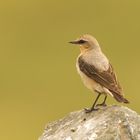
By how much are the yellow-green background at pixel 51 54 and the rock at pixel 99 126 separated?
1051 centimetres

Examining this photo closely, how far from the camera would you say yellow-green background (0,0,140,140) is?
84.5ft

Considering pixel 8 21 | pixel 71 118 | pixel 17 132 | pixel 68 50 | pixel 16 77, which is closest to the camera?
pixel 71 118

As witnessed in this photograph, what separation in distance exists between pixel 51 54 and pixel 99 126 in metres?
Answer: 21.3

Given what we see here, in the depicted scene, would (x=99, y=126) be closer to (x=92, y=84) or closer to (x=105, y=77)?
(x=105, y=77)

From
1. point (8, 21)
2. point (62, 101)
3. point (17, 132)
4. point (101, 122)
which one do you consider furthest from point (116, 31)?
point (101, 122)

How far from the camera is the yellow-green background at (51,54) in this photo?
84.5 ft

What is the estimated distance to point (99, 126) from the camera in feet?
36.8

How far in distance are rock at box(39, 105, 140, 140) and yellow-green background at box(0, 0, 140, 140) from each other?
10.5 meters

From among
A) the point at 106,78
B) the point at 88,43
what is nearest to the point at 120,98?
the point at 106,78

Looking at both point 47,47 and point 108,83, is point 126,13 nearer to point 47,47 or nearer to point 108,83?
point 47,47

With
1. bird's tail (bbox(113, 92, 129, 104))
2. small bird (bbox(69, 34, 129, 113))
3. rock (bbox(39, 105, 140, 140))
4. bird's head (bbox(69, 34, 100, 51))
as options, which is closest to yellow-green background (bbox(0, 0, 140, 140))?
bird's head (bbox(69, 34, 100, 51))

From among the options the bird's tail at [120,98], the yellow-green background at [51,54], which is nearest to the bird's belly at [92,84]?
the bird's tail at [120,98]

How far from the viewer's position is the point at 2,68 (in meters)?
30.3

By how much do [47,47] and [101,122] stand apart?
878 inches
